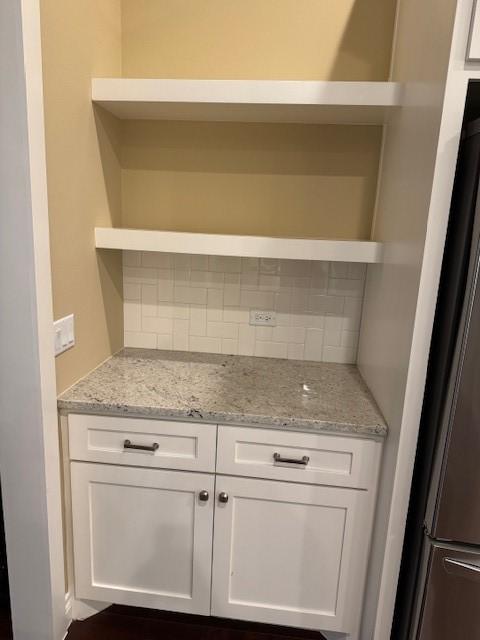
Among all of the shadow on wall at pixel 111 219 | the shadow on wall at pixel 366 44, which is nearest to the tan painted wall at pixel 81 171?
the shadow on wall at pixel 111 219

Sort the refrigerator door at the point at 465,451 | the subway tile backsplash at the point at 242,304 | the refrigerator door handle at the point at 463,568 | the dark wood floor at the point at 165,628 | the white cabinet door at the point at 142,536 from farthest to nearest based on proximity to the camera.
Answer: the subway tile backsplash at the point at 242,304
the dark wood floor at the point at 165,628
the white cabinet door at the point at 142,536
the refrigerator door handle at the point at 463,568
the refrigerator door at the point at 465,451

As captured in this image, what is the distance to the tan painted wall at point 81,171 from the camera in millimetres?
1193

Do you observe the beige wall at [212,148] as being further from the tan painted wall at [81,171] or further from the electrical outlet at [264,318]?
the electrical outlet at [264,318]

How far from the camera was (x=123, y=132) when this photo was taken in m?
1.72

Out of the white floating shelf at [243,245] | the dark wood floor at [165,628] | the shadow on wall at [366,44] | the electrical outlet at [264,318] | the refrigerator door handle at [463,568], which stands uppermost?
the shadow on wall at [366,44]

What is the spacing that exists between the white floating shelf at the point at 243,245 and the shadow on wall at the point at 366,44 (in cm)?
70

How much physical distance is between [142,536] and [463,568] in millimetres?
1008

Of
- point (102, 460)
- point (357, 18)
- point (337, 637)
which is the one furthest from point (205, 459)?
point (357, 18)

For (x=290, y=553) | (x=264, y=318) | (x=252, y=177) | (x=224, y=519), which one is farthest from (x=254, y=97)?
(x=290, y=553)

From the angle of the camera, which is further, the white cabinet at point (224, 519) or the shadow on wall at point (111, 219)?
the shadow on wall at point (111, 219)

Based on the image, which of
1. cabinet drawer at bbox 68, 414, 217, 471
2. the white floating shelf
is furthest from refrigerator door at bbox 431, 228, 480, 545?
cabinet drawer at bbox 68, 414, 217, 471

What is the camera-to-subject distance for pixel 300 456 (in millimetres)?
1313

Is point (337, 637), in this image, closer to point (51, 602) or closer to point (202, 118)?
point (51, 602)

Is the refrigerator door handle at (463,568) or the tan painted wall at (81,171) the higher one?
the tan painted wall at (81,171)
